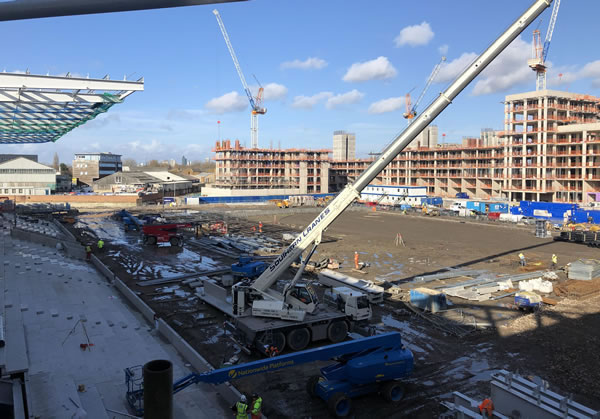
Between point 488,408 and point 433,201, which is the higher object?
point 433,201

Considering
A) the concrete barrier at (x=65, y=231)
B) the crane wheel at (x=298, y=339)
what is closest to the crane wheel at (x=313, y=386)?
the crane wheel at (x=298, y=339)

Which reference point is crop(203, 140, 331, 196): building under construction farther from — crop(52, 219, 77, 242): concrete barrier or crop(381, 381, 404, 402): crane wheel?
crop(381, 381, 404, 402): crane wheel

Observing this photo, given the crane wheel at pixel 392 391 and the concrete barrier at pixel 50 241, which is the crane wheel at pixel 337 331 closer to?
the crane wheel at pixel 392 391

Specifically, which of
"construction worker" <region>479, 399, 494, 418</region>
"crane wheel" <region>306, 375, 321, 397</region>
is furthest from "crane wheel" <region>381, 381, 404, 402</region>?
"construction worker" <region>479, 399, 494, 418</region>

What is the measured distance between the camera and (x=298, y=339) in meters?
14.9

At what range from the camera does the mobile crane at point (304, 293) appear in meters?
14.7

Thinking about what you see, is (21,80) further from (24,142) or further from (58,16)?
(24,142)

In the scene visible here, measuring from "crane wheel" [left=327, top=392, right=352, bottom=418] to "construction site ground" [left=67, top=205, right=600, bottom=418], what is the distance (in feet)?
1.44

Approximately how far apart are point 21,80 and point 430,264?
85.3ft

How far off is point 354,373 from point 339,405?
2.80 feet

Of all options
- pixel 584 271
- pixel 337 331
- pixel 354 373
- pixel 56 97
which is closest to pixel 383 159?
pixel 337 331

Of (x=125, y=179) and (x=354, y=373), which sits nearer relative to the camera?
(x=354, y=373)

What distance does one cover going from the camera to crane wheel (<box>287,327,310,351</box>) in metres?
14.7

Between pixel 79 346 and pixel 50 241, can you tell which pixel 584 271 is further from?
pixel 50 241
